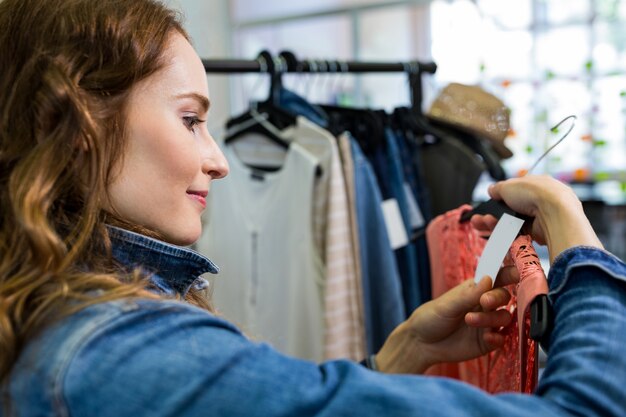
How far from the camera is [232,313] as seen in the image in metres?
1.73

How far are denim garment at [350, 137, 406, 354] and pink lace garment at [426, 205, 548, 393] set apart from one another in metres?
0.30

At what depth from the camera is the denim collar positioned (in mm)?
672

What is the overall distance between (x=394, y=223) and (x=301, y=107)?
0.43m

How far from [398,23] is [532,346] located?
12.2 ft

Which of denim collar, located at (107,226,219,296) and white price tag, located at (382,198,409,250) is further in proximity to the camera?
white price tag, located at (382,198,409,250)

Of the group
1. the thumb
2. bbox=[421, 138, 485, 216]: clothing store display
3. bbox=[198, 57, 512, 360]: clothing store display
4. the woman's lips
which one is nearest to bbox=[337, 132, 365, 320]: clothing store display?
bbox=[198, 57, 512, 360]: clothing store display

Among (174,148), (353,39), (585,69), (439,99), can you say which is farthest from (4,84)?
(585,69)

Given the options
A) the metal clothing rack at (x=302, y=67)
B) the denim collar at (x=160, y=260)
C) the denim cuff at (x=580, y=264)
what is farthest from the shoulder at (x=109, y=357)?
the metal clothing rack at (x=302, y=67)

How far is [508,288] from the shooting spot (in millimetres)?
879

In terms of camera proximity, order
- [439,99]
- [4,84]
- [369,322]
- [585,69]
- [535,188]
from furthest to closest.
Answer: [585,69] < [439,99] < [369,322] < [535,188] < [4,84]

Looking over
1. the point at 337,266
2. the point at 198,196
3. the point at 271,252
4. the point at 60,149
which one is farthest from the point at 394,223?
the point at 60,149

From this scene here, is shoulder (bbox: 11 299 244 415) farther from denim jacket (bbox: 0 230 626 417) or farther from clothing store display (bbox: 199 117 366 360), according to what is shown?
clothing store display (bbox: 199 117 366 360)

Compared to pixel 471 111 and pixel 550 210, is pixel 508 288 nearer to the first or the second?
pixel 550 210

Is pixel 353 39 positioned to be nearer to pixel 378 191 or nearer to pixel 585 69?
pixel 585 69
